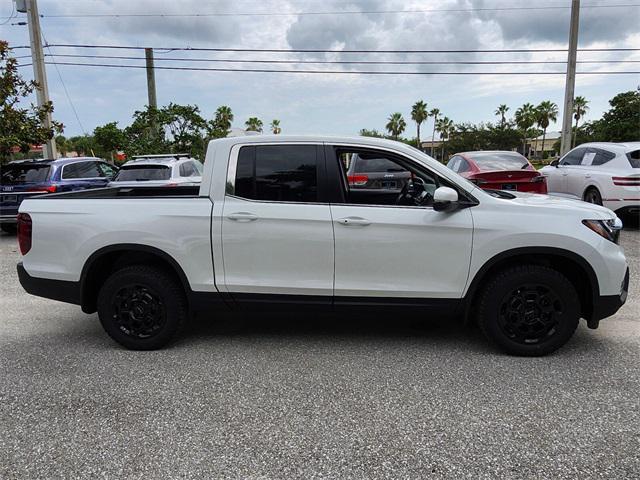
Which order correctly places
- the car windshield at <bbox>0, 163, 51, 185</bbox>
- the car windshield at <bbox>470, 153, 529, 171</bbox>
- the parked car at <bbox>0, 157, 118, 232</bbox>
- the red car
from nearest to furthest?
the red car, the car windshield at <bbox>470, 153, 529, 171</bbox>, the parked car at <bbox>0, 157, 118, 232</bbox>, the car windshield at <bbox>0, 163, 51, 185</bbox>

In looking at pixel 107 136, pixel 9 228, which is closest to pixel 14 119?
pixel 9 228

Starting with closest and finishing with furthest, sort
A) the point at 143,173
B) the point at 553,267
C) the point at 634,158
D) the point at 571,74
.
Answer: the point at 553,267 → the point at 634,158 → the point at 143,173 → the point at 571,74

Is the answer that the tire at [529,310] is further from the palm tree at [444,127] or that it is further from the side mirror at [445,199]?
the palm tree at [444,127]

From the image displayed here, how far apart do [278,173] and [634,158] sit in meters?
8.25

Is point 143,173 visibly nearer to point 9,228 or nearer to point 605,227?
point 9,228

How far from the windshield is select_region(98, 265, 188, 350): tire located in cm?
689

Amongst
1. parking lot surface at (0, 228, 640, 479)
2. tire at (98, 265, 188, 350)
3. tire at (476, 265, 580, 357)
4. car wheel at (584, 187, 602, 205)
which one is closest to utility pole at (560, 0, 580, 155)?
car wheel at (584, 187, 602, 205)

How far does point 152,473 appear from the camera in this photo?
251cm

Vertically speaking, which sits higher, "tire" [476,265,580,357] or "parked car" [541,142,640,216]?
"parked car" [541,142,640,216]

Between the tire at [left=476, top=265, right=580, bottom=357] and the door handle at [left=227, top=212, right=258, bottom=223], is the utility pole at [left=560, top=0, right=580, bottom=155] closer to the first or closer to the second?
the tire at [left=476, top=265, right=580, bottom=357]

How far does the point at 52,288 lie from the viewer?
411cm

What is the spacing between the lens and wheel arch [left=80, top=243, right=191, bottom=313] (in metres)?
3.93

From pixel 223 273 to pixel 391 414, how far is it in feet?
5.65

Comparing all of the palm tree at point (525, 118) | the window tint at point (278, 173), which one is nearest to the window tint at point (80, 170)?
the window tint at point (278, 173)
